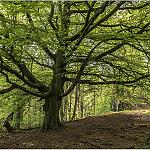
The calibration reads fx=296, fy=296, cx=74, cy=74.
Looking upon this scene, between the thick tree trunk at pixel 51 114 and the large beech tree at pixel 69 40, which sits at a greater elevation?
the large beech tree at pixel 69 40

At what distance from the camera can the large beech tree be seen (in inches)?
401

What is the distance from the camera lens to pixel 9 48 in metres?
11.1

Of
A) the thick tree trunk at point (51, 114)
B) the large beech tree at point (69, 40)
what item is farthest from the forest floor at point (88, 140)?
the large beech tree at point (69, 40)

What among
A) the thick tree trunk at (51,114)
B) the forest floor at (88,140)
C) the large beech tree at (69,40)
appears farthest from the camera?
the thick tree trunk at (51,114)

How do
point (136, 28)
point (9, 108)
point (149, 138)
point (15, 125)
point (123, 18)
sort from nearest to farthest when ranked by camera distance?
point (149, 138)
point (136, 28)
point (123, 18)
point (9, 108)
point (15, 125)

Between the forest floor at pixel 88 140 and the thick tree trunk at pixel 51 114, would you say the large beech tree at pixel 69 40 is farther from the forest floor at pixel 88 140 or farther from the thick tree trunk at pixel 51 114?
the forest floor at pixel 88 140

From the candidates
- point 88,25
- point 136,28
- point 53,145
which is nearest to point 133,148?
point 53,145

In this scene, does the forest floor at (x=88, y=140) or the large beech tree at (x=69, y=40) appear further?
the large beech tree at (x=69, y=40)

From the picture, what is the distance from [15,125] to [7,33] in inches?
347

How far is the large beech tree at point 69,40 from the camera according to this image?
1020cm

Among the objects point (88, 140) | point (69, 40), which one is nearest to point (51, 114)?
point (88, 140)

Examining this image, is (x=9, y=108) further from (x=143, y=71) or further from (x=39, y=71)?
(x=143, y=71)

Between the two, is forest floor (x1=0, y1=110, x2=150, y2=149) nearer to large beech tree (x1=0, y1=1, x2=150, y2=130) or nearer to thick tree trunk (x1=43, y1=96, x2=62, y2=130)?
thick tree trunk (x1=43, y1=96, x2=62, y2=130)

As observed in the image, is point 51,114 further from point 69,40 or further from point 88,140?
point 69,40
